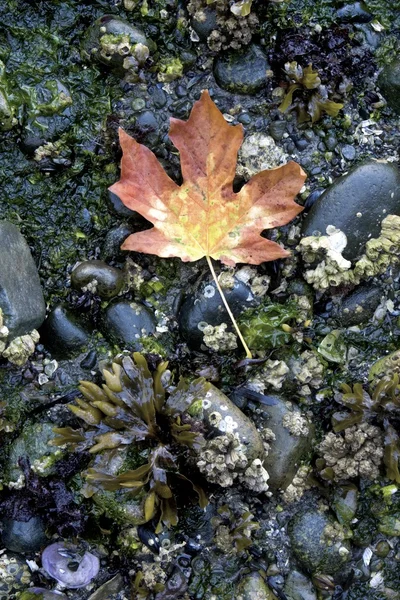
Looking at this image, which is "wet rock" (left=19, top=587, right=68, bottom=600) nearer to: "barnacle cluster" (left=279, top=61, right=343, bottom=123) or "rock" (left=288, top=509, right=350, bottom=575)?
"rock" (left=288, top=509, right=350, bottom=575)

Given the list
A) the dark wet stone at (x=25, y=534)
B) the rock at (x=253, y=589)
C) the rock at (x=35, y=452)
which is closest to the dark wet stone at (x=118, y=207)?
the rock at (x=35, y=452)

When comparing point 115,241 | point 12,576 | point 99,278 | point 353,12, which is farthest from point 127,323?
point 353,12

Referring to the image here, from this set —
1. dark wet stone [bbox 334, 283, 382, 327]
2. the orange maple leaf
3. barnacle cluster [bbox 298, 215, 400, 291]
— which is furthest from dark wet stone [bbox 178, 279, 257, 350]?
dark wet stone [bbox 334, 283, 382, 327]

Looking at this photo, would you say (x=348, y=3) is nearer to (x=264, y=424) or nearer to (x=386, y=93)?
(x=386, y=93)

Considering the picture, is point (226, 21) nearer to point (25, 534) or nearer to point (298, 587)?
point (25, 534)

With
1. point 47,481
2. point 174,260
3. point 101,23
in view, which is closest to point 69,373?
point 47,481

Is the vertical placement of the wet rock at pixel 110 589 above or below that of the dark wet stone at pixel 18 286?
below

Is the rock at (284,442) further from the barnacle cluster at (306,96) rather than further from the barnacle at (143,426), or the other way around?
the barnacle cluster at (306,96)
